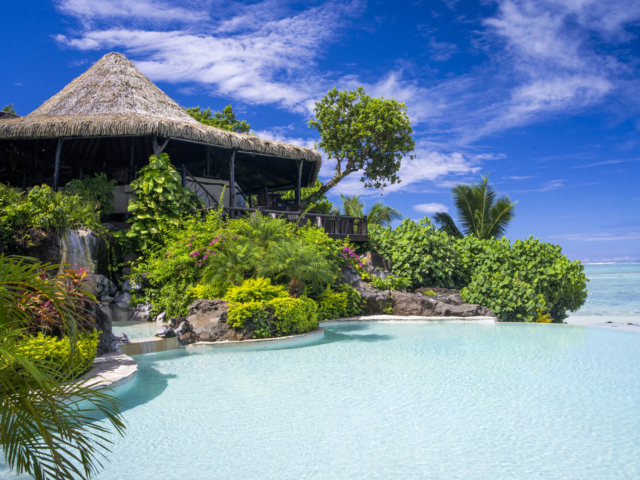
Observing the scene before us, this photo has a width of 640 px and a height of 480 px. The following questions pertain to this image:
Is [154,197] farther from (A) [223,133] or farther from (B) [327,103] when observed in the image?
(B) [327,103]

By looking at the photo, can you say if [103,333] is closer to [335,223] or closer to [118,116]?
[118,116]

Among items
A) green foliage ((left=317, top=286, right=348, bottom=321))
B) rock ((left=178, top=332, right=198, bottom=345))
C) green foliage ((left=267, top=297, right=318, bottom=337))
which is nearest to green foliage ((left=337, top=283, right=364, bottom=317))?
green foliage ((left=317, top=286, right=348, bottom=321))

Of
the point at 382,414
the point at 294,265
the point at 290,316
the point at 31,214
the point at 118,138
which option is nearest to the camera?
the point at 382,414

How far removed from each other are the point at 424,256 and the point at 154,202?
7.34 m

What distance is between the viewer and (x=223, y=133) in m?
13.1

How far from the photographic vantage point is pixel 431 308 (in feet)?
36.3

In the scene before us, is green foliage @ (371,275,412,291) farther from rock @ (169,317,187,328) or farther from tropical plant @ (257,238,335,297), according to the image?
rock @ (169,317,187,328)

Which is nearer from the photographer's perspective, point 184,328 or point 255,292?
point 184,328

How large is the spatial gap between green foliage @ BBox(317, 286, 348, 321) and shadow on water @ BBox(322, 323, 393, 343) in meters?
0.43

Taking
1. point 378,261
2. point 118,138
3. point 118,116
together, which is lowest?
point 378,261

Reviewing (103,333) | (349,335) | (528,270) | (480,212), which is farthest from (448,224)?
(103,333)

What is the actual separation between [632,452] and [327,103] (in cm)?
1986

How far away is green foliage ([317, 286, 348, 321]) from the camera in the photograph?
10430 millimetres

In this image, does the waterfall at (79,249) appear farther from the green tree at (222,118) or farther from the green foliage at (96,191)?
the green tree at (222,118)
